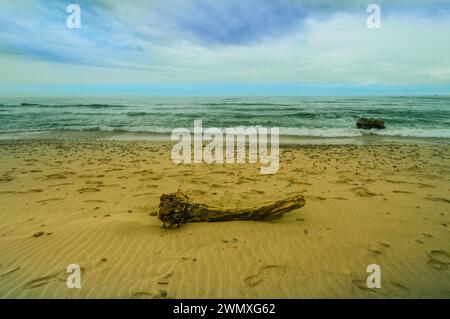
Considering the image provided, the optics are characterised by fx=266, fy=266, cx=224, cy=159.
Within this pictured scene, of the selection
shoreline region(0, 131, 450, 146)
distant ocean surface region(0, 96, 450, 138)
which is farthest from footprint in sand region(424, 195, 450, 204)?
distant ocean surface region(0, 96, 450, 138)

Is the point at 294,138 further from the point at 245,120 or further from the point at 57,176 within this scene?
the point at 57,176

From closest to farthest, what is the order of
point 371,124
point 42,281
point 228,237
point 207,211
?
point 42,281, point 228,237, point 207,211, point 371,124

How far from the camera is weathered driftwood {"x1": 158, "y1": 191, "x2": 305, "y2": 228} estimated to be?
4516 mm

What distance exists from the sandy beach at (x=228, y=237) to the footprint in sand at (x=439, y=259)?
1 centimetres

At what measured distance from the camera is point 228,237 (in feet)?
13.7

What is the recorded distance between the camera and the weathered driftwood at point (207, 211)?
4.52m

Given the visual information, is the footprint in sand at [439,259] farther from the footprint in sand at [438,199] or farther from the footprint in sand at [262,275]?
the footprint in sand at [438,199]

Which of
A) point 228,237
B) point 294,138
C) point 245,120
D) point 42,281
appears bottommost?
point 42,281

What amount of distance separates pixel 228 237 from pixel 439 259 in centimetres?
288

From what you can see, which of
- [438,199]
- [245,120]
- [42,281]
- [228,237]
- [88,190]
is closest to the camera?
[42,281]

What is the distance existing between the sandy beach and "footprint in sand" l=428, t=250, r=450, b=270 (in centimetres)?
1

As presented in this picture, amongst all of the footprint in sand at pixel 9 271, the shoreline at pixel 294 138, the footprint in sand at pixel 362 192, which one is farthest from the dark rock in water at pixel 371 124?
the footprint in sand at pixel 9 271

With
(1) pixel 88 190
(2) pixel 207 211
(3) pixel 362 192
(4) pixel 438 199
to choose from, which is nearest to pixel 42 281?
(2) pixel 207 211

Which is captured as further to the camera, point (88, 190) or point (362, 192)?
point (88, 190)
